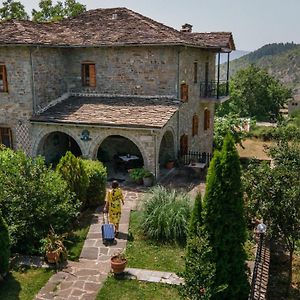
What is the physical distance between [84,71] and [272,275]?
14.3 meters

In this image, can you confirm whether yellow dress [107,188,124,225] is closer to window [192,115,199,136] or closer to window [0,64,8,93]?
window [0,64,8,93]

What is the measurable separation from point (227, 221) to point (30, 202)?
20.0 ft

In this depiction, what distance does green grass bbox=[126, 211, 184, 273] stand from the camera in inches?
449

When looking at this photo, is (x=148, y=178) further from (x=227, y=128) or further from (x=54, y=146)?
(x=227, y=128)

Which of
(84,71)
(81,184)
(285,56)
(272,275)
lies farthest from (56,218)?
(285,56)

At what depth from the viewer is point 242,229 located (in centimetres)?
930

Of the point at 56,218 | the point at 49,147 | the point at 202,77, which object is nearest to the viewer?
the point at 56,218

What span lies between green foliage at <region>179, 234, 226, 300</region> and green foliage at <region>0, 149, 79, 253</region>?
5.22 metres

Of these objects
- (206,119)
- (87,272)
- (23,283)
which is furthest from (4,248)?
(206,119)

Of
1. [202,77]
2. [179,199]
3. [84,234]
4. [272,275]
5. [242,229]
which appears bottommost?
[272,275]

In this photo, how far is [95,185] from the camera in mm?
15586

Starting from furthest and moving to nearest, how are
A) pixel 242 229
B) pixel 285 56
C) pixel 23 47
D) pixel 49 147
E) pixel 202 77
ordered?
1. pixel 285 56
2. pixel 202 77
3. pixel 49 147
4. pixel 23 47
5. pixel 242 229

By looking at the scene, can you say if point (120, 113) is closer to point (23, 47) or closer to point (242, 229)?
point (23, 47)

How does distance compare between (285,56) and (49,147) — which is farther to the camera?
(285,56)
